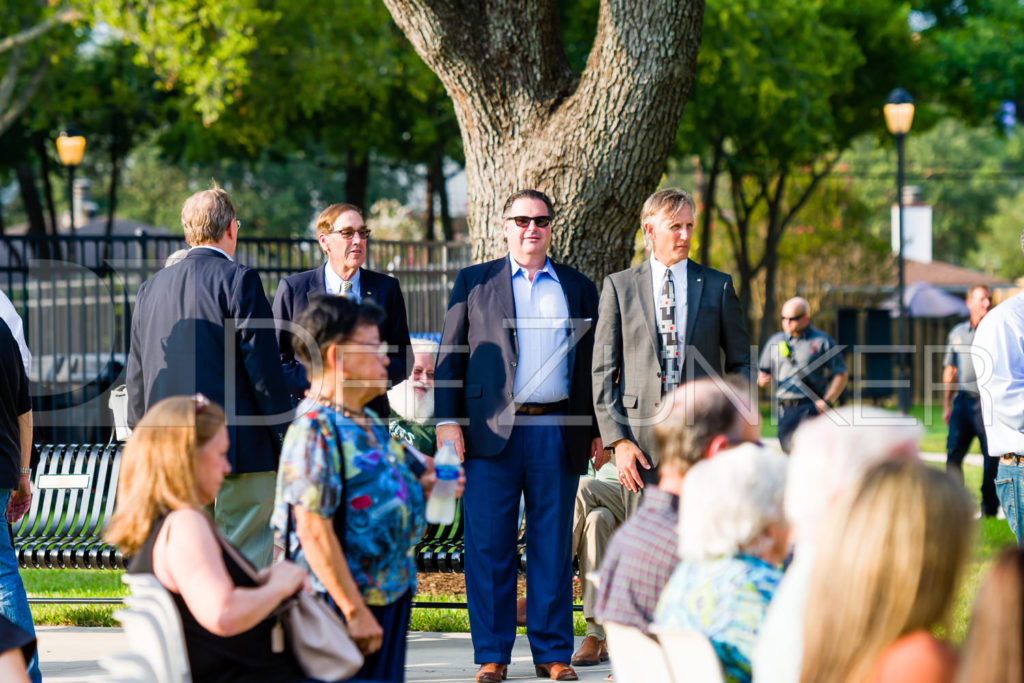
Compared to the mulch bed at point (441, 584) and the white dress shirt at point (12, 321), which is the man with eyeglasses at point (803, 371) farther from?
the white dress shirt at point (12, 321)

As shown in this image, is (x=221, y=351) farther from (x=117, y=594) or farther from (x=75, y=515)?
(x=117, y=594)

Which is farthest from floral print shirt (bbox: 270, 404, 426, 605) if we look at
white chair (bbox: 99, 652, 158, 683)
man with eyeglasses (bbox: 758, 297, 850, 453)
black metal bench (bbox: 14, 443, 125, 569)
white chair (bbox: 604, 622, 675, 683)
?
man with eyeglasses (bbox: 758, 297, 850, 453)

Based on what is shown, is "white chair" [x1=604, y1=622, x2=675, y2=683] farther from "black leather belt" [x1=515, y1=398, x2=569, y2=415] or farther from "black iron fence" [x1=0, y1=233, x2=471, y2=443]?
"black iron fence" [x1=0, y1=233, x2=471, y2=443]

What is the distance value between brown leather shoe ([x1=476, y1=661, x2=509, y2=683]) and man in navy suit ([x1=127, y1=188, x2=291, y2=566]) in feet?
4.02

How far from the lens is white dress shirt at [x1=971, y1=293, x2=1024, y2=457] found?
5152mm

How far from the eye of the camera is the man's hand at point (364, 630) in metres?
3.51

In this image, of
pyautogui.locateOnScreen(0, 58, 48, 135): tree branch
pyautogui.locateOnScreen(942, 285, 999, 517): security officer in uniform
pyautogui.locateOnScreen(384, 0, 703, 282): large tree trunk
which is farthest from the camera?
pyautogui.locateOnScreen(0, 58, 48, 135): tree branch

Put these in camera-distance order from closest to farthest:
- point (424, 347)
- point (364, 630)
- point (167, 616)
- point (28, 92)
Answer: point (167, 616)
point (364, 630)
point (424, 347)
point (28, 92)

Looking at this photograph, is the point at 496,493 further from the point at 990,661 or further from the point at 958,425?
the point at 958,425

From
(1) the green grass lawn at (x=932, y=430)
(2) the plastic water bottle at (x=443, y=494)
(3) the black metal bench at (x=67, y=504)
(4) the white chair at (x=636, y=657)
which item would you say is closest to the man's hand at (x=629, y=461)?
(2) the plastic water bottle at (x=443, y=494)

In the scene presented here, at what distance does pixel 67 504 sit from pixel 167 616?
419 centimetres

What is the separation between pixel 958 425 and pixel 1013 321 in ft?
21.7

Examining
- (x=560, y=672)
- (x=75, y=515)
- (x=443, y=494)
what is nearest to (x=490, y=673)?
(x=560, y=672)

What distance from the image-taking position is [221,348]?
5.21 m
